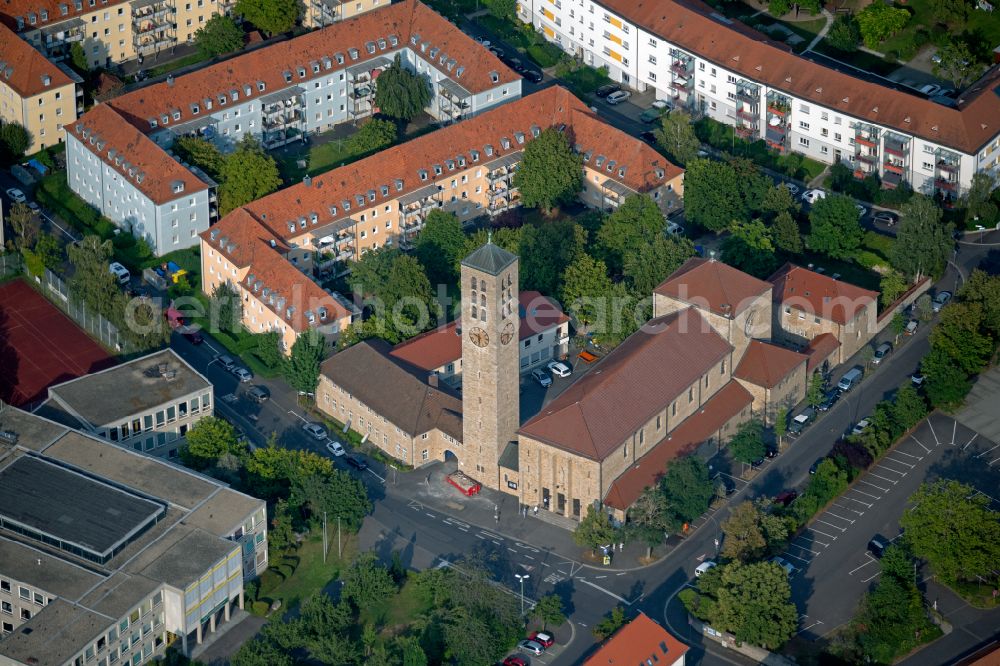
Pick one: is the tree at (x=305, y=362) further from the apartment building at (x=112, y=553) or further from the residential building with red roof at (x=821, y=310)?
the residential building with red roof at (x=821, y=310)

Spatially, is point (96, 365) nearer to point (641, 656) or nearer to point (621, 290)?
point (621, 290)

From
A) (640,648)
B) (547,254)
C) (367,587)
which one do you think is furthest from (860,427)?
(367,587)

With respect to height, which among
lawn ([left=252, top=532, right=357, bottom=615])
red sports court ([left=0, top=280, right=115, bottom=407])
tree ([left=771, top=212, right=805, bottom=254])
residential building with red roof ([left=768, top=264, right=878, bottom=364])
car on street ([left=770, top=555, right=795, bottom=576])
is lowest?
Answer: lawn ([left=252, top=532, right=357, bottom=615])

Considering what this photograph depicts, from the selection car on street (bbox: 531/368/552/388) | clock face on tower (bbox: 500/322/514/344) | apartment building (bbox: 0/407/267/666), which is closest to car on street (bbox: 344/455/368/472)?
apartment building (bbox: 0/407/267/666)

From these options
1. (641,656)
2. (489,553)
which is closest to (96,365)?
(489,553)

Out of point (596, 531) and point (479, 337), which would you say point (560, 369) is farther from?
point (596, 531)

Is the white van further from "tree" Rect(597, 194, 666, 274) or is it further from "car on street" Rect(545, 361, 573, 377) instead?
"car on street" Rect(545, 361, 573, 377)
